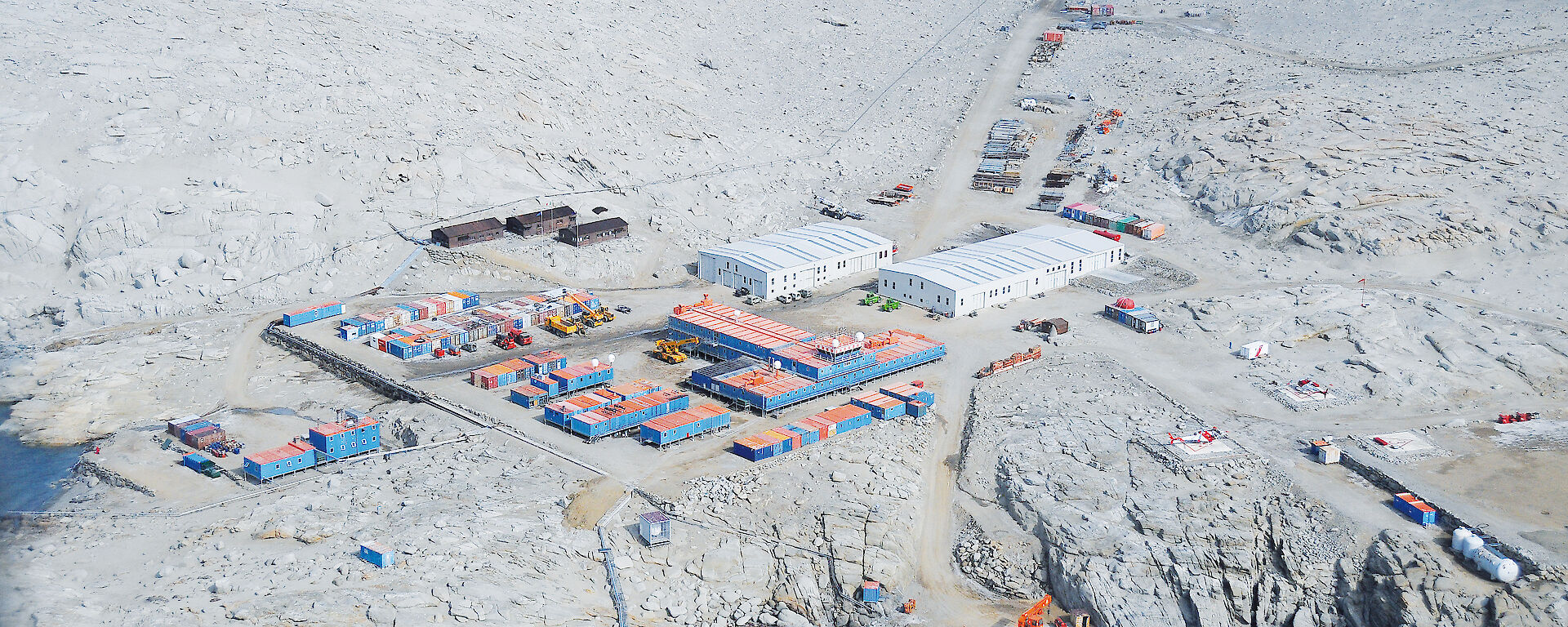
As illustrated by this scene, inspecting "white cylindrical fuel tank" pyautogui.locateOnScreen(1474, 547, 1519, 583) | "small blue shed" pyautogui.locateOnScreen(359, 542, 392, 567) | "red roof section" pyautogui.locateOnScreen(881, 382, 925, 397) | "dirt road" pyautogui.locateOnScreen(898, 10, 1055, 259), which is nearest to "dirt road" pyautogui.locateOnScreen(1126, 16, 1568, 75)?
"dirt road" pyautogui.locateOnScreen(898, 10, 1055, 259)

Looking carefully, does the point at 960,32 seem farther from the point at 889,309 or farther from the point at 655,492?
the point at 655,492

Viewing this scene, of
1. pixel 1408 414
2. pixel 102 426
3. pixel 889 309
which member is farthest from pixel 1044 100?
pixel 102 426

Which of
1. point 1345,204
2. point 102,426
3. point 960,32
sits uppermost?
point 960,32

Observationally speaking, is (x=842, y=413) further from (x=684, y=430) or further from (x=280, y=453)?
(x=280, y=453)

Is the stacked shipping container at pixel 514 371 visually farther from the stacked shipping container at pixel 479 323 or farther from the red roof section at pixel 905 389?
the red roof section at pixel 905 389

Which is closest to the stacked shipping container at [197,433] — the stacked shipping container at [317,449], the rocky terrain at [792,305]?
the rocky terrain at [792,305]

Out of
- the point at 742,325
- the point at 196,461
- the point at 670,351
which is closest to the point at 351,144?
the point at 670,351
